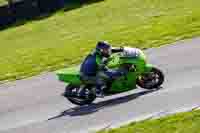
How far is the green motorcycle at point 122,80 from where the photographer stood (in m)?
19.7

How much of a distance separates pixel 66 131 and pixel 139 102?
2.34 m

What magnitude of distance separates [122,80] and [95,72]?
32.7 inches

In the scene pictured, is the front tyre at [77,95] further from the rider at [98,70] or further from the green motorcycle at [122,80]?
the rider at [98,70]

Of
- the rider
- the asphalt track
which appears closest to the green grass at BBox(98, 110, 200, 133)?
the asphalt track

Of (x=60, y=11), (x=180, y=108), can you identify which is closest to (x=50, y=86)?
(x=180, y=108)

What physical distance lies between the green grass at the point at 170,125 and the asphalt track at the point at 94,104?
3.21 ft

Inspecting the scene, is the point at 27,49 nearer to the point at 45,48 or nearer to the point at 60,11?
the point at 45,48

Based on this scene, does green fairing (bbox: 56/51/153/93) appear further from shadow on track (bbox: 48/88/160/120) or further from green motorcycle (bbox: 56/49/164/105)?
shadow on track (bbox: 48/88/160/120)

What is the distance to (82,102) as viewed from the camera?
20031 mm

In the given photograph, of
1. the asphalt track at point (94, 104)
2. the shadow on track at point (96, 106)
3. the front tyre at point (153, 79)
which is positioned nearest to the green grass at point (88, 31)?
the asphalt track at point (94, 104)

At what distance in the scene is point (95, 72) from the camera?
19828 millimetres

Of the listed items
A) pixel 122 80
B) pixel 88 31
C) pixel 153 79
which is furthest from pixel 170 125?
pixel 88 31

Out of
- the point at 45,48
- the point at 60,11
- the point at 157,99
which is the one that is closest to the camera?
the point at 157,99

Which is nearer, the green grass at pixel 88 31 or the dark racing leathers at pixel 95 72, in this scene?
the dark racing leathers at pixel 95 72
